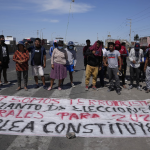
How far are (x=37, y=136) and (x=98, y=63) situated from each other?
13.9 feet

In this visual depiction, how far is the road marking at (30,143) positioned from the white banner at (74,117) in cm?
14

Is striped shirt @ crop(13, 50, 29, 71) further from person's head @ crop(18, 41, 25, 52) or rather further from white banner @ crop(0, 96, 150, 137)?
white banner @ crop(0, 96, 150, 137)

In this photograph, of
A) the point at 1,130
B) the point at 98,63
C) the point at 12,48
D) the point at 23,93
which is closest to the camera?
the point at 1,130

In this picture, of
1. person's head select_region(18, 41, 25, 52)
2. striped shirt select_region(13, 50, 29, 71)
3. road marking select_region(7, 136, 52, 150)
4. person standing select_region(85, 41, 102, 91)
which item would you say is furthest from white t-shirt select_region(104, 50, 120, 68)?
road marking select_region(7, 136, 52, 150)

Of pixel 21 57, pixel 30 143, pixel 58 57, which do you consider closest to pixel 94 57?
pixel 58 57

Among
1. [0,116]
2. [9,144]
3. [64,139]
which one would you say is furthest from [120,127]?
[0,116]

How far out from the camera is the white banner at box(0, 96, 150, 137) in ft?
12.4

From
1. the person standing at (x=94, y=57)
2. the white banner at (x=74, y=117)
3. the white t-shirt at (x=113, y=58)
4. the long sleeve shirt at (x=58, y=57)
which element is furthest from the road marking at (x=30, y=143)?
the white t-shirt at (x=113, y=58)

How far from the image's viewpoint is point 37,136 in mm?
3588

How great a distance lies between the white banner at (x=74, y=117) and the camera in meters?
3.77

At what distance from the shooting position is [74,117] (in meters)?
4.43

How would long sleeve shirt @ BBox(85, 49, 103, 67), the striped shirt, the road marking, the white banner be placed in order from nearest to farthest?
the road marking
the white banner
the striped shirt
long sleeve shirt @ BBox(85, 49, 103, 67)

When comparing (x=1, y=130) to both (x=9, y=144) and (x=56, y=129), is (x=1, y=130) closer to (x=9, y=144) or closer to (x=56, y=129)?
(x=9, y=144)

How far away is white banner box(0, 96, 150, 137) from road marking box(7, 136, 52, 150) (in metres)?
0.14
